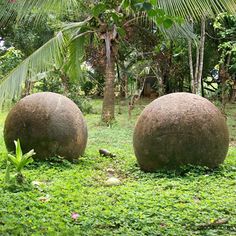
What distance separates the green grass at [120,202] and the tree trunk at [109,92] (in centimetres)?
578

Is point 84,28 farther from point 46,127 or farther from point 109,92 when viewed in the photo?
point 46,127

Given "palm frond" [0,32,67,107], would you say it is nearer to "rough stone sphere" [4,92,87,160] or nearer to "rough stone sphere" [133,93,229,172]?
"rough stone sphere" [4,92,87,160]

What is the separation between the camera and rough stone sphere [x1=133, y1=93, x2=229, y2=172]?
6.83 meters

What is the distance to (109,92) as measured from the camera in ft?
44.7

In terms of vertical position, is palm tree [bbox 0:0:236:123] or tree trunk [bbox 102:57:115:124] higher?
palm tree [bbox 0:0:236:123]

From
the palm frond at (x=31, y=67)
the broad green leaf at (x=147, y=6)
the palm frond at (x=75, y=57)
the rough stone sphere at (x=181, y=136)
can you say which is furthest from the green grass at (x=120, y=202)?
the palm frond at (x=75, y=57)

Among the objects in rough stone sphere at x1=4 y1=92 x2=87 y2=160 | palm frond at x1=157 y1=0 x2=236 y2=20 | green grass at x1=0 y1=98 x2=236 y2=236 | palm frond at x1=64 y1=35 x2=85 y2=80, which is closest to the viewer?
green grass at x1=0 y1=98 x2=236 y2=236

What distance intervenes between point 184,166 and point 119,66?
1256cm

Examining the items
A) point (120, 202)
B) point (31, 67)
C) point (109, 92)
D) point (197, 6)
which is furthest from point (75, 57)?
point (120, 202)

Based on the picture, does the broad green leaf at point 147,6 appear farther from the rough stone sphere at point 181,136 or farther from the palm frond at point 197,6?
the rough stone sphere at point 181,136

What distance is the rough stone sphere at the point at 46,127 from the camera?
7.64 meters

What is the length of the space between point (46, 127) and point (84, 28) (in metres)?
6.04

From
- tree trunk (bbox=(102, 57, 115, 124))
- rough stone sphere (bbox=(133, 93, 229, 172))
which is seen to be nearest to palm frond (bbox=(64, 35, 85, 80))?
tree trunk (bbox=(102, 57, 115, 124))

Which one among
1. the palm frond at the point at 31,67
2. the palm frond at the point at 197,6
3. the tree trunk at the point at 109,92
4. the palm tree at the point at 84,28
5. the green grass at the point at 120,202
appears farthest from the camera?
the tree trunk at the point at 109,92
